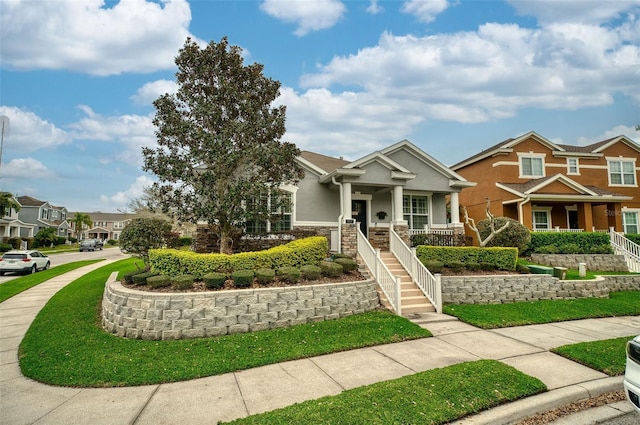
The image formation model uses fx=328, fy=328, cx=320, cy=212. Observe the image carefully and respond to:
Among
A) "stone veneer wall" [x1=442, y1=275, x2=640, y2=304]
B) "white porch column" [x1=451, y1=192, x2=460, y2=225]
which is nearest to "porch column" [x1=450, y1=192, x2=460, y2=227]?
"white porch column" [x1=451, y1=192, x2=460, y2=225]

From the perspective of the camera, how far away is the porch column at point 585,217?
18.4 metres

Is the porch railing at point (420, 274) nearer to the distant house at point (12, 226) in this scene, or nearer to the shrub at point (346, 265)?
the shrub at point (346, 265)

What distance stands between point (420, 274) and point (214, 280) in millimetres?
5882

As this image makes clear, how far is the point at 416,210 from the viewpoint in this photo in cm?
1595

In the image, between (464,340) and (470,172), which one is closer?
(464,340)

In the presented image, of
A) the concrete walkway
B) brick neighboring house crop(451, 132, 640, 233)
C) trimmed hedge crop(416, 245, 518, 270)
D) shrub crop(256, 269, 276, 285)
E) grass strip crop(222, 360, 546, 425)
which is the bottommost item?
the concrete walkway

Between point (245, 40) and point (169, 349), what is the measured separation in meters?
9.47

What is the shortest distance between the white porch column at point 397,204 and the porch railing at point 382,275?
2.76 m

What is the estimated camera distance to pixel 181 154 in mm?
9734

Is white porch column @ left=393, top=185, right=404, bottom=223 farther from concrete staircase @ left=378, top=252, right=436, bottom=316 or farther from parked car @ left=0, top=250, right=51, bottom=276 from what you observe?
parked car @ left=0, top=250, right=51, bottom=276

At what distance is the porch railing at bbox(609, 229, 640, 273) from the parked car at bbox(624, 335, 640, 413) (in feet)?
52.8

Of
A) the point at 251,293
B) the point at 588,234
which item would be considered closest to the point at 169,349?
the point at 251,293

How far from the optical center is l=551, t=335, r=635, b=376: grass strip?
17.0 feet

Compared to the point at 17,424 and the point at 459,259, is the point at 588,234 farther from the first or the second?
the point at 17,424
